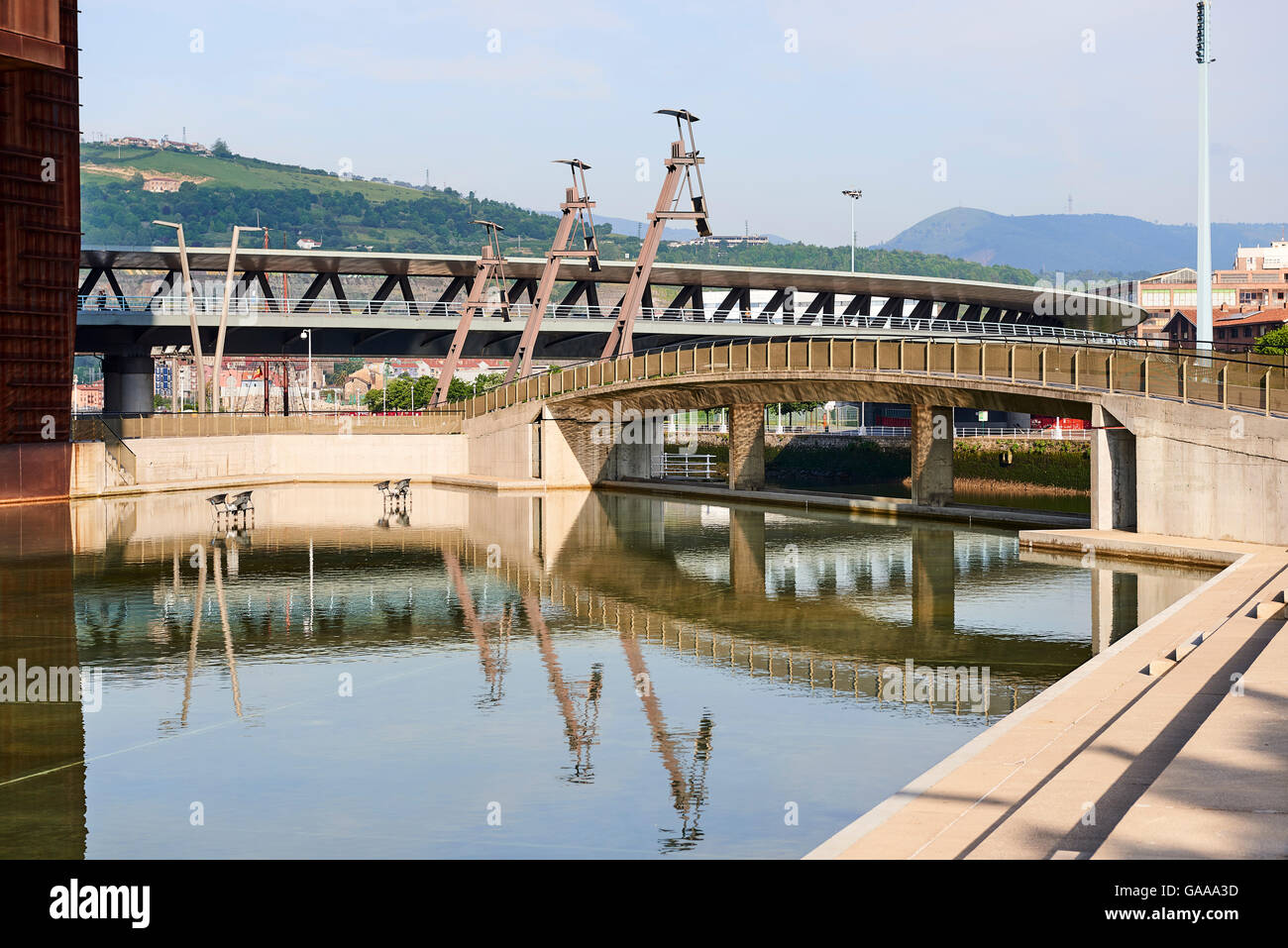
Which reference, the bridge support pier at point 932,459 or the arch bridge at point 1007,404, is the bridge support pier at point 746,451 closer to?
the arch bridge at point 1007,404

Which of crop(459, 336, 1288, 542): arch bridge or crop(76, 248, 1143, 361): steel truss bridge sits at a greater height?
crop(76, 248, 1143, 361): steel truss bridge

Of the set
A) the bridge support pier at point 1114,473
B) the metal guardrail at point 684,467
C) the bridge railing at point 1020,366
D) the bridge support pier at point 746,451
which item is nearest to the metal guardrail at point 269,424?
the metal guardrail at point 684,467

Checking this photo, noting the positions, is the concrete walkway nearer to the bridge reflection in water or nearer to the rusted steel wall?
the bridge reflection in water

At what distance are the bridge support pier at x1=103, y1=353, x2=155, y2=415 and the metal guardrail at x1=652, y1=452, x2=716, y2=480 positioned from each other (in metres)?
36.1

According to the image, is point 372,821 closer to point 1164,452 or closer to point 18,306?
point 1164,452

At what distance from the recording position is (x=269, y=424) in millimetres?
68375

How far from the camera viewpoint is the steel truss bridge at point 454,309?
295ft

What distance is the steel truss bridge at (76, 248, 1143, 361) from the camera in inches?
3543

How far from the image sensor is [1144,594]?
2431 centimetres

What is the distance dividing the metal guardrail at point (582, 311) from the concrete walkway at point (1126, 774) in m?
76.0

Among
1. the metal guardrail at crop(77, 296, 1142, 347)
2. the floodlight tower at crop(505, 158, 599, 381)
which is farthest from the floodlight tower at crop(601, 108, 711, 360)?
the metal guardrail at crop(77, 296, 1142, 347)

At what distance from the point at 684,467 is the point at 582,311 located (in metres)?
29.0

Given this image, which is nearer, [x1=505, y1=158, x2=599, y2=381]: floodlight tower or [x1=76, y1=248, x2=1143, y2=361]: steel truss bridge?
[x1=505, y1=158, x2=599, y2=381]: floodlight tower

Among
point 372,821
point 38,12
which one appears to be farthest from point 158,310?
point 372,821
